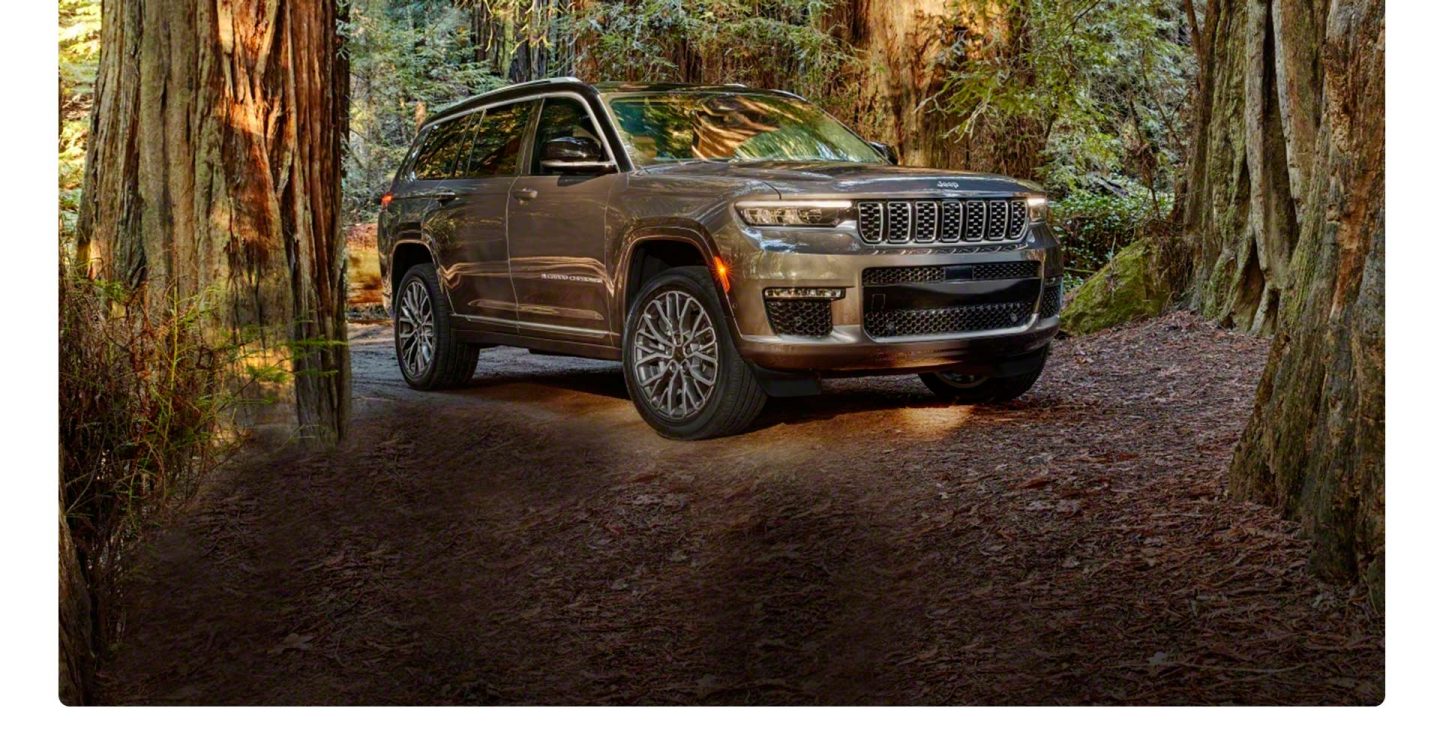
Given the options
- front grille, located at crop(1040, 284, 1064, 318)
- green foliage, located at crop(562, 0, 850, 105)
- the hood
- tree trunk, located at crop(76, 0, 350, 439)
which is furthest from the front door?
green foliage, located at crop(562, 0, 850, 105)

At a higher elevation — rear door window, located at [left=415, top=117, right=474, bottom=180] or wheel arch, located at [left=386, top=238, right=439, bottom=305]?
rear door window, located at [left=415, top=117, right=474, bottom=180]

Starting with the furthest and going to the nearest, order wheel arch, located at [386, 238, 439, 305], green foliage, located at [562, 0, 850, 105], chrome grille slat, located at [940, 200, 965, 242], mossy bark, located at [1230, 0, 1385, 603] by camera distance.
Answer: green foliage, located at [562, 0, 850, 105]
wheel arch, located at [386, 238, 439, 305]
chrome grille slat, located at [940, 200, 965, 242]
mossy bark, located at [1230, 0, 1385, 603]

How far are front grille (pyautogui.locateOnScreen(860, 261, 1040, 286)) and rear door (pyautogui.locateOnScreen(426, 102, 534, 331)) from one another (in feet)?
8.03

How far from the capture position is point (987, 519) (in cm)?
506

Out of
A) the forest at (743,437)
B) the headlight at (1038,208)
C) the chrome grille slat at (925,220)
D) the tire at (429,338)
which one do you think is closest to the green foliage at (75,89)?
the forest at (743,437)

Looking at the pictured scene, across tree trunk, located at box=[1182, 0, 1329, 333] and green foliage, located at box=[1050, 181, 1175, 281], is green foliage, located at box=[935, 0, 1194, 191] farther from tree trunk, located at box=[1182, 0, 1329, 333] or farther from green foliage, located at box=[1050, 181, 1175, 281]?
tree trunk, located at box=[1182, 0, 1329, 333]

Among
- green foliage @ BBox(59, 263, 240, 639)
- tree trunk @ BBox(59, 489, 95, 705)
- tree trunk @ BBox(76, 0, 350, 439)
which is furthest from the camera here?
tree trunk @ BBox(76, 0, 350, 439)

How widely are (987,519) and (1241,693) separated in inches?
45.8

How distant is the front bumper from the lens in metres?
5.98

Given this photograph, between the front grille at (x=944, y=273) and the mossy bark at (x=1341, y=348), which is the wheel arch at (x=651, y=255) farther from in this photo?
the mossy bark at (x=1341, y=348)

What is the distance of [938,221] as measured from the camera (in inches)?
244

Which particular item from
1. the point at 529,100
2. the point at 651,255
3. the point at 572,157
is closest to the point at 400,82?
the point at 529,100

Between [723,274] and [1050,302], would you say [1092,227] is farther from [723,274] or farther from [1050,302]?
[723,274]

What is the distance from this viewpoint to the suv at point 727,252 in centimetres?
604
